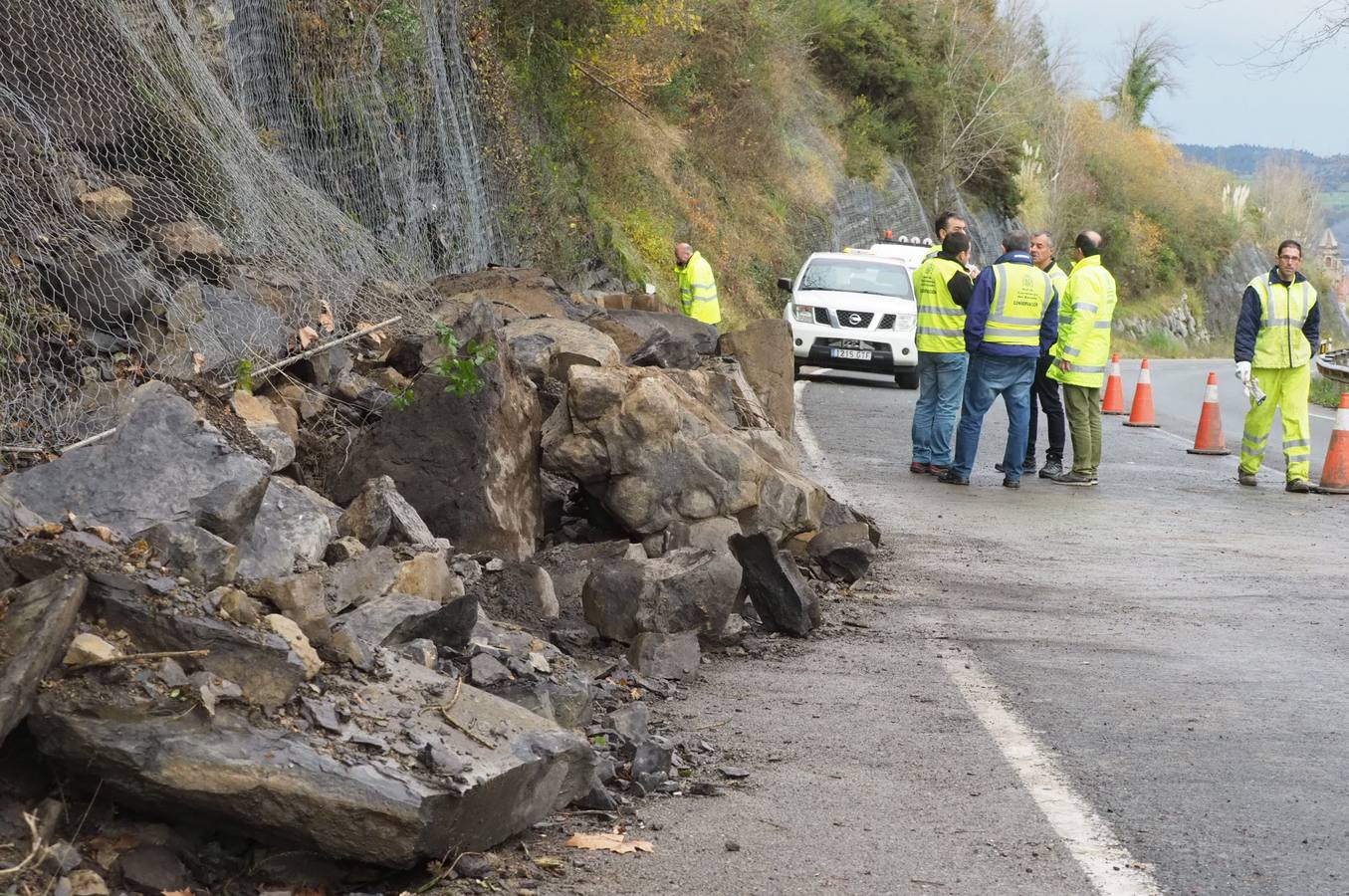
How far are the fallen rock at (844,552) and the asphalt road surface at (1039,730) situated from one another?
118mm

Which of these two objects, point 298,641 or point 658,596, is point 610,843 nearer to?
point 298,641

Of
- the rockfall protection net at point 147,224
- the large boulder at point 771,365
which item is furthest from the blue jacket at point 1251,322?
the rockfall protection net at point 147,224

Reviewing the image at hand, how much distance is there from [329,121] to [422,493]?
6.60 meters

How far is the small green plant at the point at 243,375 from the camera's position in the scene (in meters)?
7.84

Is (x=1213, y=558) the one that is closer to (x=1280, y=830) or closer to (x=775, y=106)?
(x=1280, y=830)

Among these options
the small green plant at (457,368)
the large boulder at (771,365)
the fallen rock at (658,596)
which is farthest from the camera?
the large boulder at (771,365)

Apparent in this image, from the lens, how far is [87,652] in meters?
3.84

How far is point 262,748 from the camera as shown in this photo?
3.80 m

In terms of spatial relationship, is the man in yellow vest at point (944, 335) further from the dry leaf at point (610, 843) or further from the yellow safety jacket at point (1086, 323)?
the dry leaf at point (610, 843)

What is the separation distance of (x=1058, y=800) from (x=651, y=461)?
3705 mm

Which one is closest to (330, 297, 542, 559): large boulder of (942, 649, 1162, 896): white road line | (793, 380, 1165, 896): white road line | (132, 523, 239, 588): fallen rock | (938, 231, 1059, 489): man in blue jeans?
(793, 380, 1165, 896): white road line

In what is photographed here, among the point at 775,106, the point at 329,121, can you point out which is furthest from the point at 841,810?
the point at 775,106

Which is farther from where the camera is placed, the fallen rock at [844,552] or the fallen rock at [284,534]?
the fallen rock at [844,552]

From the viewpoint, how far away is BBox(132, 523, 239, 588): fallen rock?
4.70 meters
